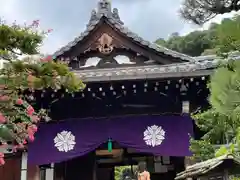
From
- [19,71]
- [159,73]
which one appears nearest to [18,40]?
[19,71]

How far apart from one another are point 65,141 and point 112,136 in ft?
3.36

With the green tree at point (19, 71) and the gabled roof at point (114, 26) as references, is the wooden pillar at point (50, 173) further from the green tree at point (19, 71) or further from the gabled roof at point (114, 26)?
the green tree at point (19, 71)

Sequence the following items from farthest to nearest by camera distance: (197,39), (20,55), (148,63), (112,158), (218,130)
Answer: (197,39) < (112,158) < (148,63) < (218,130) < (20,55)

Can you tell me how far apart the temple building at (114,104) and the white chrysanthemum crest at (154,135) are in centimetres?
2

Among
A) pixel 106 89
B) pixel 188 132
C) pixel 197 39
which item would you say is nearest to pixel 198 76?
pixel 188 132

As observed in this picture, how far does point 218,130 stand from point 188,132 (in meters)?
1.15

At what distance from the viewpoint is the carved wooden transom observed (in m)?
9.38

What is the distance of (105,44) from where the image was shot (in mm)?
9422

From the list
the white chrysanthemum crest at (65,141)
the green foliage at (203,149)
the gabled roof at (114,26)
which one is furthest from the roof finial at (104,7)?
the green foliage at (203,149)

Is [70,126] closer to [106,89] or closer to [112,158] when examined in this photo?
[106,89]

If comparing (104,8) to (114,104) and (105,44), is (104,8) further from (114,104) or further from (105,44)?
(114,104)

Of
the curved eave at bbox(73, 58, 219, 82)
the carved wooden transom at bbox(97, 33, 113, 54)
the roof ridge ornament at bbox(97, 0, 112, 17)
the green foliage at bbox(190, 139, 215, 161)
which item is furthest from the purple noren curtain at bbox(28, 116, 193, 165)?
the roof ridge ornament at bbox(97, 0, 112, 17)

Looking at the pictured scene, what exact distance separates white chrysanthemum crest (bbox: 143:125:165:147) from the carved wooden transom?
215 centimetres

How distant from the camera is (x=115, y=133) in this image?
8.63 meters
